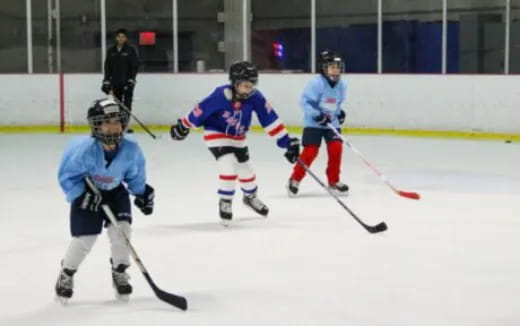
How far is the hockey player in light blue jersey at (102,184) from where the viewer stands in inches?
142

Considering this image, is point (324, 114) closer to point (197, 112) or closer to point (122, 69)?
point (197, 112)

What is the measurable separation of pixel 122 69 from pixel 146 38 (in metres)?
1.99

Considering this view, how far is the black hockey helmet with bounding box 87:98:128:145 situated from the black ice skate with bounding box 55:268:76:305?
1.71 feet

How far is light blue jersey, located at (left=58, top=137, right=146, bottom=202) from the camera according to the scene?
142 inches

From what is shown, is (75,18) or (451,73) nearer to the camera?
(451,73)

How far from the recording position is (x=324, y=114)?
262 inches

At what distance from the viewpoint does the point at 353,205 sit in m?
6.28

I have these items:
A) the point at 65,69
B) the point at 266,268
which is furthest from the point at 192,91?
the point at 266,268

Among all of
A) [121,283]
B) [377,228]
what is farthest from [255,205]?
[121,283]

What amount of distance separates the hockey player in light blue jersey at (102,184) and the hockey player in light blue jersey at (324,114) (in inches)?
115

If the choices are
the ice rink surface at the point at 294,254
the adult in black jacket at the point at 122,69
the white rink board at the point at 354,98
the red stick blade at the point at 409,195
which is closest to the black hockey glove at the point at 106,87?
the adult in black jacket at the point at 122,69

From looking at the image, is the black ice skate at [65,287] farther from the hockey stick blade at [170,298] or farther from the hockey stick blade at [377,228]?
the hockey stick blade at [377,228]

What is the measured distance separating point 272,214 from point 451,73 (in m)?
5.80

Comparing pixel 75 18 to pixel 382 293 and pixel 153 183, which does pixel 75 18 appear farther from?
pixel 382 293
